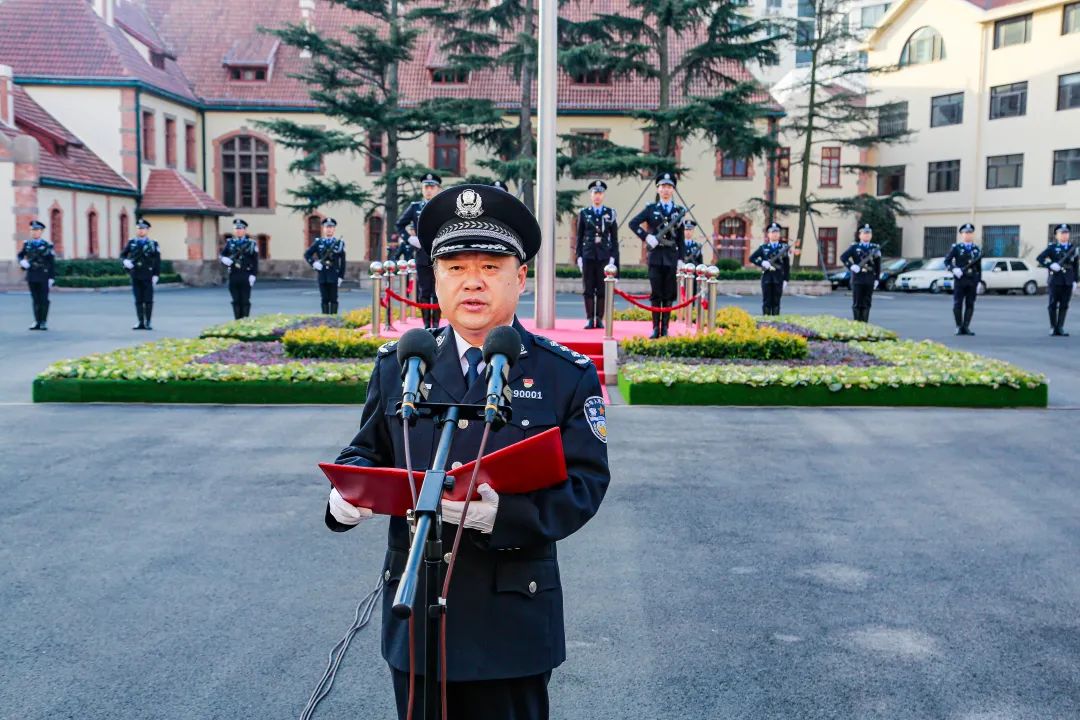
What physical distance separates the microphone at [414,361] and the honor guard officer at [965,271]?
19.7 m

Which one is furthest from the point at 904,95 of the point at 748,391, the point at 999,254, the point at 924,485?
the point at 924,485

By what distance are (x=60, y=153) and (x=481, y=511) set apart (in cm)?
4254

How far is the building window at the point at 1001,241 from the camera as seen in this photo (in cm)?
4556

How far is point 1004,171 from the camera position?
151 ft

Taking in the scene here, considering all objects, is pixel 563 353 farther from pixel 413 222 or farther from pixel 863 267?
pixel 863 267

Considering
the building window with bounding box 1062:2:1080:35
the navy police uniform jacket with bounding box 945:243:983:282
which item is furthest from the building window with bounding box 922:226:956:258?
the navy police uniform jacket with bounding box 945:243:983:282

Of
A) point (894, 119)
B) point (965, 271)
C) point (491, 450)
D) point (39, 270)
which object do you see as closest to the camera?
point (491, 450)

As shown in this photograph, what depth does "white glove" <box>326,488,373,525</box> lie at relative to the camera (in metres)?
2.53

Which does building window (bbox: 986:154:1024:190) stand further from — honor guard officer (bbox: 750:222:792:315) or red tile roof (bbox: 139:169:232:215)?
red tile roof (bbox: 139:169:232:215)

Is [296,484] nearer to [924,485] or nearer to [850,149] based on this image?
[924,485]

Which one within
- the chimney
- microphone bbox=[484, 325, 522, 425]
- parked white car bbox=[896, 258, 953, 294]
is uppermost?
the chimney

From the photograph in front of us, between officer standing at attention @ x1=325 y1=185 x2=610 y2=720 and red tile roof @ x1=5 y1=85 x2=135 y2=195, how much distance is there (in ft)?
125

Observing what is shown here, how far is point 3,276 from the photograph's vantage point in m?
36.1

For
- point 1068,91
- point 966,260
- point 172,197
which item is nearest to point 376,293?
point 966,260
